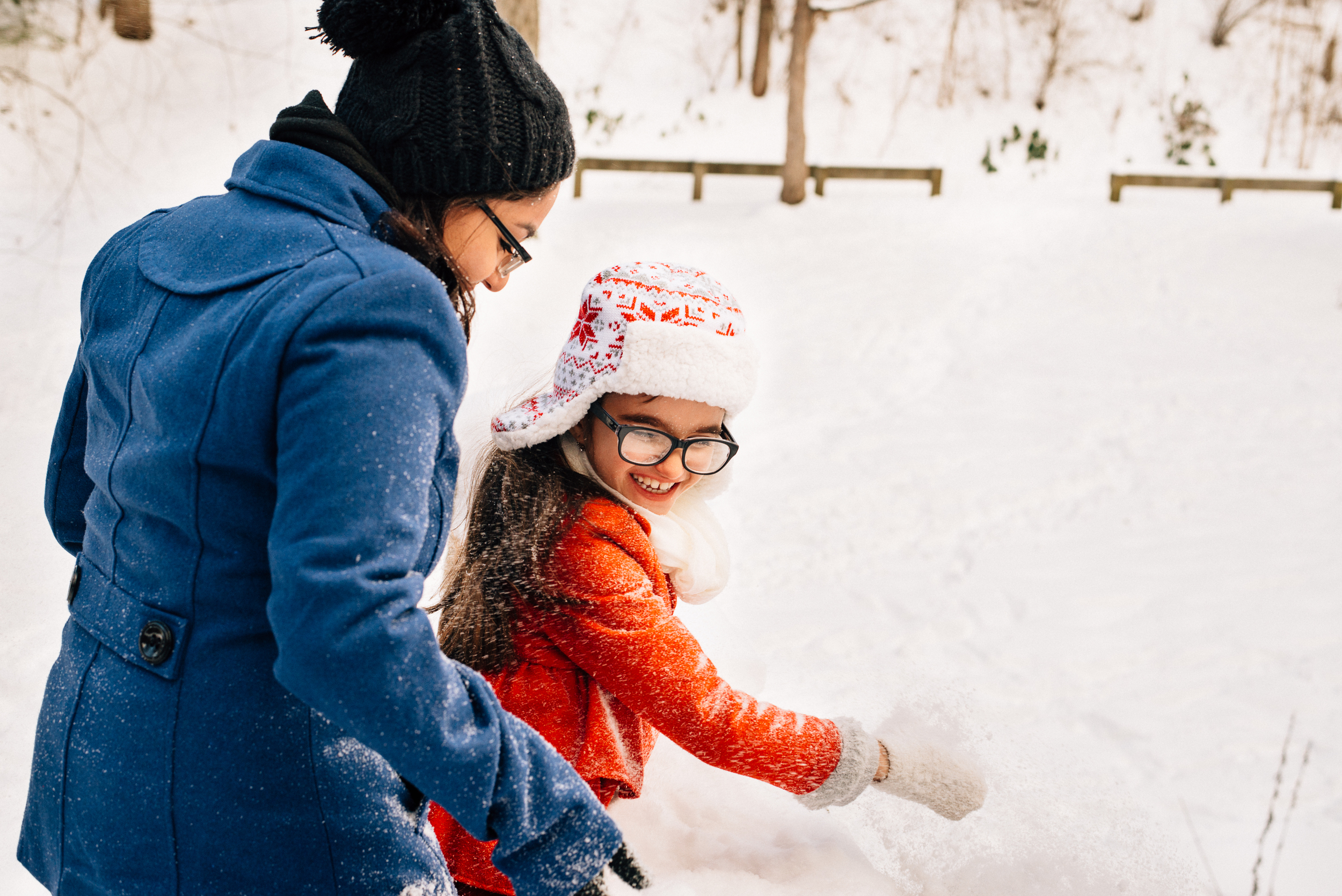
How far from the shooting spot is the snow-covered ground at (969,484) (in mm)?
2406

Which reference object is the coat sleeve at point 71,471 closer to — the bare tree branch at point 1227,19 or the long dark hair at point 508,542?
the long dark hair at point 508,542

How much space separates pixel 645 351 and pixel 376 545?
900 millimetres

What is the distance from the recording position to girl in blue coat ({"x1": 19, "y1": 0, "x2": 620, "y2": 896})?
886 mm

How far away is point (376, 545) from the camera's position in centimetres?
87

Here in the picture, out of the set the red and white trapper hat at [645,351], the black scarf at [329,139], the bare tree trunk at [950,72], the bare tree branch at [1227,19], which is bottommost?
the red and white trapper hat at [645,351]

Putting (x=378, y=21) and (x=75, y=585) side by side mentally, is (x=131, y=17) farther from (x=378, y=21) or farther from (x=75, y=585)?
(x=75, y=585)

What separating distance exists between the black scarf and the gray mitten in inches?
55.3

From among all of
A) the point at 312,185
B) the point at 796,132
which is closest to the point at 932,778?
the point at 312,185

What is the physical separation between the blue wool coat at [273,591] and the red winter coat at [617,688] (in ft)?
1.73

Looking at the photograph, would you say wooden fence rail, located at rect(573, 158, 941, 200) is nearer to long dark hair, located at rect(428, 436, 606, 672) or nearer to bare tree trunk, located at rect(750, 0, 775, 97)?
bare tree trunk, located at rect(750, 0, 775, 97)

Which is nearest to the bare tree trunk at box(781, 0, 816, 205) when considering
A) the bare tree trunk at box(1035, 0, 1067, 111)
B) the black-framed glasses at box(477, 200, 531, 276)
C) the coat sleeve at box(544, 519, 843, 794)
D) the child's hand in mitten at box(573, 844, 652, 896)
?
the bare tree trunk at box(1035, 0, 1067, 111)

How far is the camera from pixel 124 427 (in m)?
1.08

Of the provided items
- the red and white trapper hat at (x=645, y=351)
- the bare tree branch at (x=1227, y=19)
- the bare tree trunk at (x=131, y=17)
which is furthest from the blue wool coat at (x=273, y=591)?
the bare tree branch at (x=1227, y=19)

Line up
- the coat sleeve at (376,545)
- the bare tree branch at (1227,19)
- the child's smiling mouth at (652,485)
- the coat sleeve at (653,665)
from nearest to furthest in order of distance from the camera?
the coat sleeve at (376,545) < the coat sleeve at (653,665) < the child's smiling mouth at (652,485) < the bare tree branch at (1227,19)
